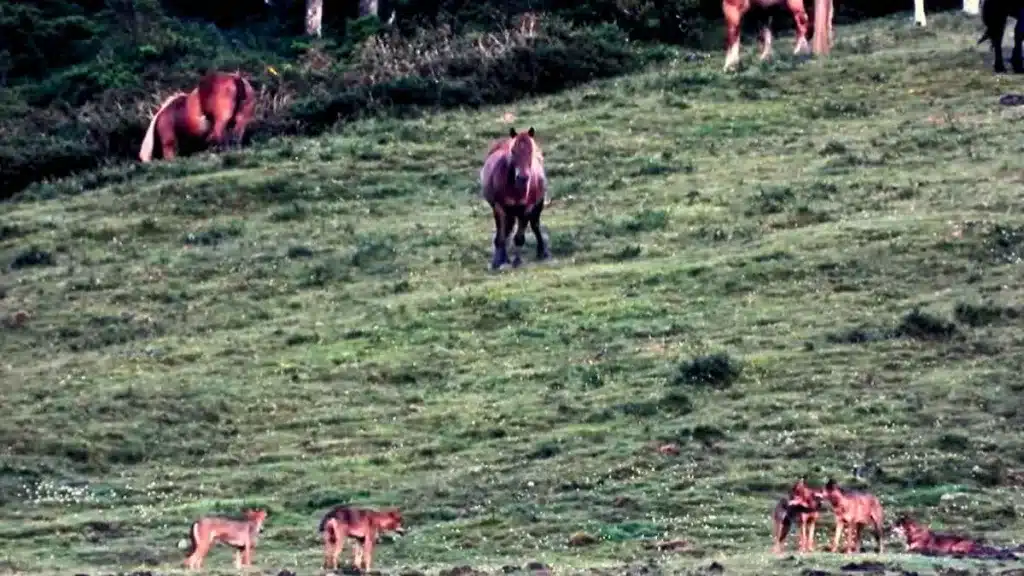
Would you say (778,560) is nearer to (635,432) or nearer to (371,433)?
(635,432)

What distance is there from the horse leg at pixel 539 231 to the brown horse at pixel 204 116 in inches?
301

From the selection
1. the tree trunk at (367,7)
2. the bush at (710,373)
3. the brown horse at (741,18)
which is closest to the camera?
the bush at (710,373)

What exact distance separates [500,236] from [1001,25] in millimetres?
9082

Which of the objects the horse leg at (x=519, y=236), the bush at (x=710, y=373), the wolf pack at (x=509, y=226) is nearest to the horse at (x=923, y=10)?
the wolf pack at (x=509, y=226)

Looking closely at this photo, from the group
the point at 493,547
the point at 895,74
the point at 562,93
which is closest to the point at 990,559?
the point at 493,547

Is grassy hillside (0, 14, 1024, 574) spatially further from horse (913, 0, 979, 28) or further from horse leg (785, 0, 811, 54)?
horse (913, 0, 979, 28)

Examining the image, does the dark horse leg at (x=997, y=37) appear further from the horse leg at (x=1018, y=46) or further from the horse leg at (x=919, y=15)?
the horse leg at (x=919, y=15)

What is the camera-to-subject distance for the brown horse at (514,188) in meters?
25.3

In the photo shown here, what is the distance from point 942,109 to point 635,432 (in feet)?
39.5

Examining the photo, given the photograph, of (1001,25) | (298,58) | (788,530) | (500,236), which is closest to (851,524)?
(788,530)

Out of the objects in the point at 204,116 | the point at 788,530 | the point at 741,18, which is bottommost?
the point at 788,530

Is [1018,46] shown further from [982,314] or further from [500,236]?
[982,314]

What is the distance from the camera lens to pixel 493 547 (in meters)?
16.7

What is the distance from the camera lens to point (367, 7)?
146 feet
